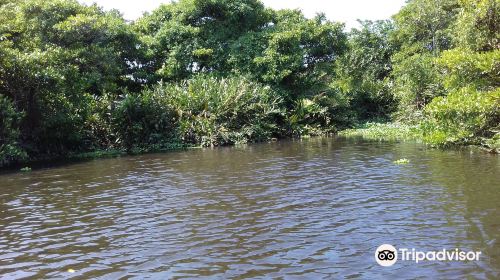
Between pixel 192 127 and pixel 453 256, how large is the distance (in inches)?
830

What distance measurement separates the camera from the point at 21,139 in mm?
22562

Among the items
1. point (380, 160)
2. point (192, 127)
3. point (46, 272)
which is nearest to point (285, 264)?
point (46, 272)

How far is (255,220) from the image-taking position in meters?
9.59

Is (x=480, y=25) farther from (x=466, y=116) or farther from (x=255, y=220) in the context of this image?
(x=255, y=220)

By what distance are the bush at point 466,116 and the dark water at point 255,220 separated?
1.33 metres

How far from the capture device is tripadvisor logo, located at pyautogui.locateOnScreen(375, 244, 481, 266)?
272 inches

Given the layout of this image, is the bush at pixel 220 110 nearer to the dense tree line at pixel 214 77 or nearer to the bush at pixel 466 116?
the dense tree line at pixel 214 77

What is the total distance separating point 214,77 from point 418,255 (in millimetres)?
25505

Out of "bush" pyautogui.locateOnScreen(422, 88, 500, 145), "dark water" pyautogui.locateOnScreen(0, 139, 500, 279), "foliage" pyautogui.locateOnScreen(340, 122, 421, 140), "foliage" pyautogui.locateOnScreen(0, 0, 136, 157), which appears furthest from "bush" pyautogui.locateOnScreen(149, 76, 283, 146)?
"bush" pyautogui.locateOnScreen(422, 88, 500, 145)

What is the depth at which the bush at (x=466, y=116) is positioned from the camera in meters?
16.5

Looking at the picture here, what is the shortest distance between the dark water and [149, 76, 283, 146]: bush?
32.9ft

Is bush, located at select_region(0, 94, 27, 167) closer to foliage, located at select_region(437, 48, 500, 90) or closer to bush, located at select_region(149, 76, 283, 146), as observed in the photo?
bush, located at select_region(149, 76, 283, 146)

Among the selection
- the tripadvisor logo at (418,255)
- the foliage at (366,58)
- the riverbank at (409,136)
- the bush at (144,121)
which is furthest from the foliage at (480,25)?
the foliage at (366,58)

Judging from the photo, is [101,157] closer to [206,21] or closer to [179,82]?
[179,82]
